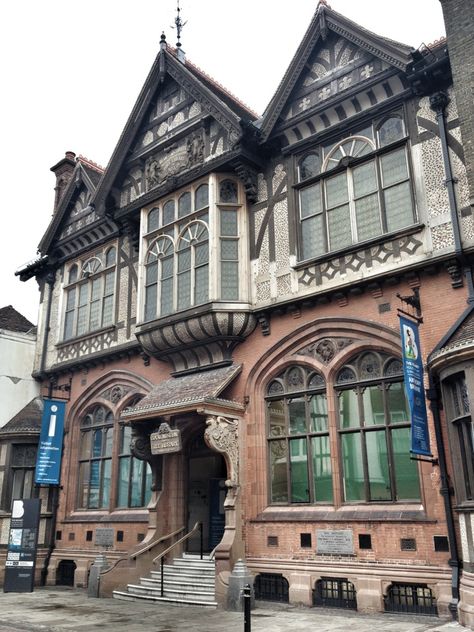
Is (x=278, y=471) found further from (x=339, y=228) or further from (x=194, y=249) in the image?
(x=194, y=249)

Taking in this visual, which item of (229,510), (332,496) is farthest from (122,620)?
(332,496)

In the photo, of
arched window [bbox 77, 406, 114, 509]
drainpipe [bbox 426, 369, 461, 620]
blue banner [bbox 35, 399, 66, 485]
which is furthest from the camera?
blue banner [bbox 35, 399, 66, 485]

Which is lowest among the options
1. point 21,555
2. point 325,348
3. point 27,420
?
point 21,555

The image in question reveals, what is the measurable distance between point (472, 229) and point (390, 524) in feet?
20.5

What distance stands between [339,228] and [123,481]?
1010cm

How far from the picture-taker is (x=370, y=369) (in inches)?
555

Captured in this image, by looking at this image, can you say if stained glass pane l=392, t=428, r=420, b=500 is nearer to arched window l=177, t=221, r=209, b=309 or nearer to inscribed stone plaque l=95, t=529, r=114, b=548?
arched window l=177, t=221, r=209, b=309

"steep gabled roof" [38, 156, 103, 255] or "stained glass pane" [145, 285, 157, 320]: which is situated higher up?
"steep gabled roof" [38, 156, 103, 255]

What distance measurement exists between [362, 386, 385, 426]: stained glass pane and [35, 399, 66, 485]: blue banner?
36.4 feet

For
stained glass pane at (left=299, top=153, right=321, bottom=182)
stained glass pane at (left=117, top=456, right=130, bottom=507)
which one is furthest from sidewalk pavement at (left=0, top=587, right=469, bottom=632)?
stained glass pane at (left=299, top=153, right=321, bottom=182)

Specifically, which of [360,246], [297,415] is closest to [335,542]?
[297,415]

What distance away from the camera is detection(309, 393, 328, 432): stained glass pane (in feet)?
47.9

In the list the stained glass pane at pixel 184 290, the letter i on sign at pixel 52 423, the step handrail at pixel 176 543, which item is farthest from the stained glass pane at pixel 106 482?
the stained glass pane at pixel 184 290

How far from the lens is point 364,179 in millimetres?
15203
